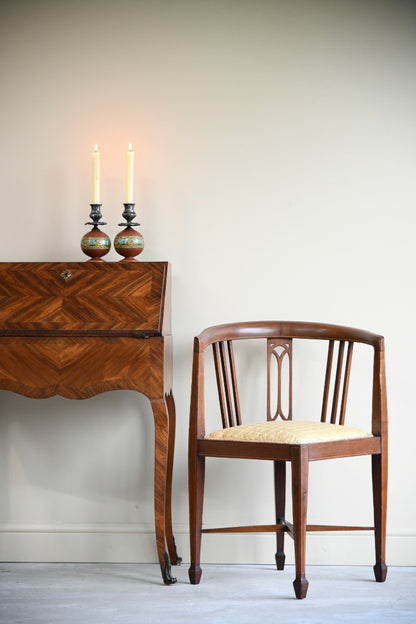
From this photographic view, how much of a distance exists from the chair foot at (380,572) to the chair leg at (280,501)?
0.35 metres

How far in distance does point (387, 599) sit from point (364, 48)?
6.64 ft

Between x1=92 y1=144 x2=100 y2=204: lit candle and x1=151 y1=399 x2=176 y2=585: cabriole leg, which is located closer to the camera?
x1=151 y1=399 x2=176 y2=585: cabriole leg

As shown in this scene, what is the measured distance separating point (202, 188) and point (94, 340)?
82 centimetres

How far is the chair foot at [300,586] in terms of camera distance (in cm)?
247

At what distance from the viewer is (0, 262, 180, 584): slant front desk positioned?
2586 mm

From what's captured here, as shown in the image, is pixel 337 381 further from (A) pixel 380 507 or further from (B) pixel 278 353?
(A) pixel 380 507

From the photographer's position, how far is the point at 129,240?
2.82 m

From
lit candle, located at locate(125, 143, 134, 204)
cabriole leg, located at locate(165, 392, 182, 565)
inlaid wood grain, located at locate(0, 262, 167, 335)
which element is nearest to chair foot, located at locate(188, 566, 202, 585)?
cabriole leg, located at locate(165, 392, 182, 565)

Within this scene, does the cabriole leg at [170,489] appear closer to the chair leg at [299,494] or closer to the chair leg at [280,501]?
the chair leg at [280,501]

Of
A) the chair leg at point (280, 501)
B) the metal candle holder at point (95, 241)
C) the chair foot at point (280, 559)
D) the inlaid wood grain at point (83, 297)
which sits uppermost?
the metal candle holder at point (95, 241)

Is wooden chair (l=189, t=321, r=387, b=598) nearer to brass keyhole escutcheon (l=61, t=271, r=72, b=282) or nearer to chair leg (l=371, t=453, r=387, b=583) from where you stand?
chair leg (l=371, t=453, r=387, b=583)

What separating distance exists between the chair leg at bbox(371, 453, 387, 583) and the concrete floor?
0.07m

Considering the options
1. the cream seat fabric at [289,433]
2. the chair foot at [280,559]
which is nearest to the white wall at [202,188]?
the chair foot at [280,559]

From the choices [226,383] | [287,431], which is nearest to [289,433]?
[287,431]
